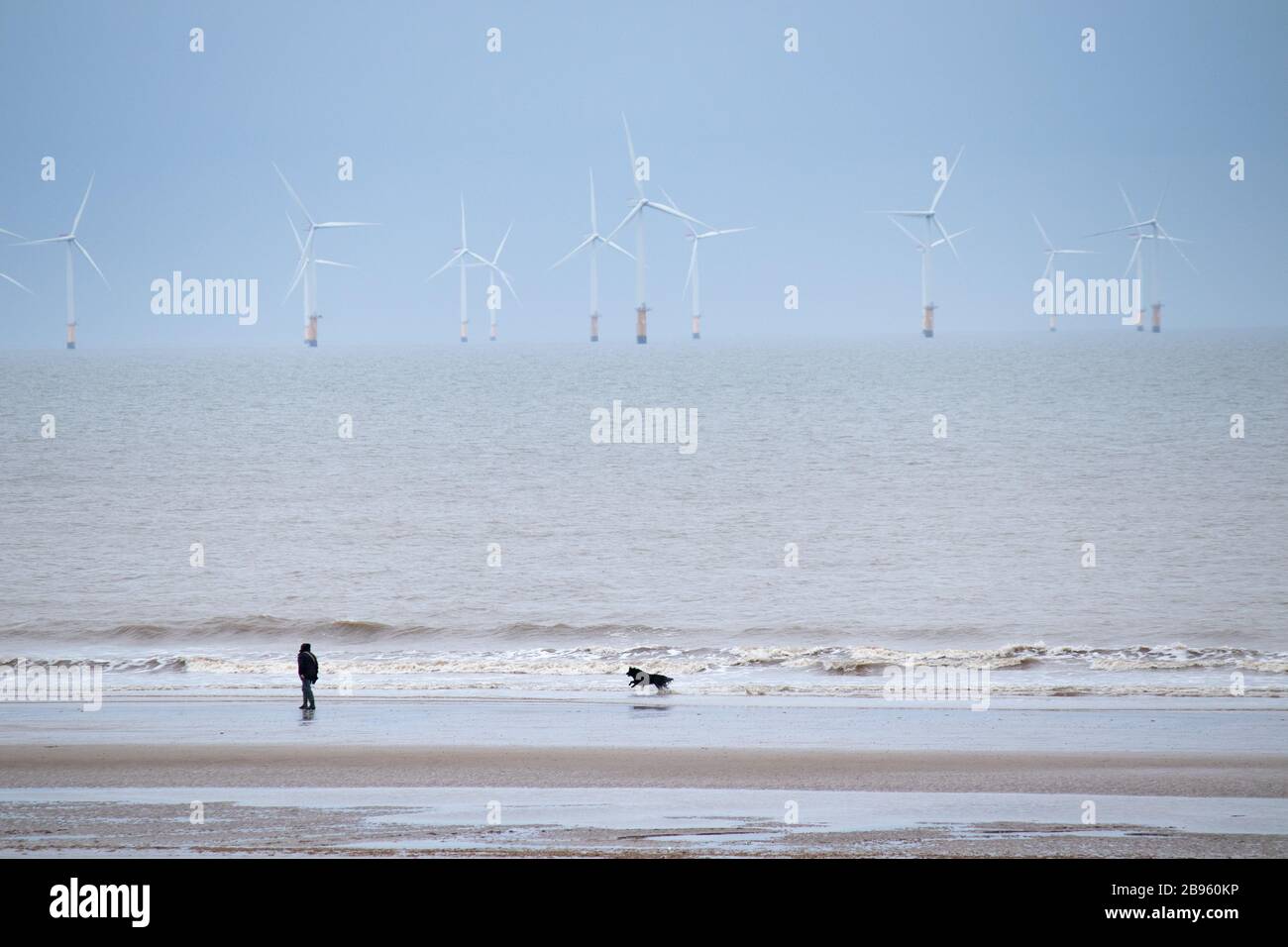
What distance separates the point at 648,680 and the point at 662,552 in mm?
Result: 29617

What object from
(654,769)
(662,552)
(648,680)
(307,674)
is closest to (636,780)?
(654,769)

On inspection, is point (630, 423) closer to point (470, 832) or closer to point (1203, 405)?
point (1203, 405)

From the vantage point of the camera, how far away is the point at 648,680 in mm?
28312

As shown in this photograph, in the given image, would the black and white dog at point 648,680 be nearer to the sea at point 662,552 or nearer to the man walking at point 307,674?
the sea at point 662,552

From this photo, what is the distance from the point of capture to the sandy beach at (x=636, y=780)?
584 inches

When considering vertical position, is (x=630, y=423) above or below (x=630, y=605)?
above

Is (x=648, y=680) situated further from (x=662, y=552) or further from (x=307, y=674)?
(x=662, y=552)

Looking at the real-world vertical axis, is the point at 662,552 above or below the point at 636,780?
above

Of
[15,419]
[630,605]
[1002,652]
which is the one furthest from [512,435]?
[1002,652]

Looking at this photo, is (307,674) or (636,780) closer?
(636,780)

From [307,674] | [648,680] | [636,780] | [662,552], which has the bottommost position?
[636,780]

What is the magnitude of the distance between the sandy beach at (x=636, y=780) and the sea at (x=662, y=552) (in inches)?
168
